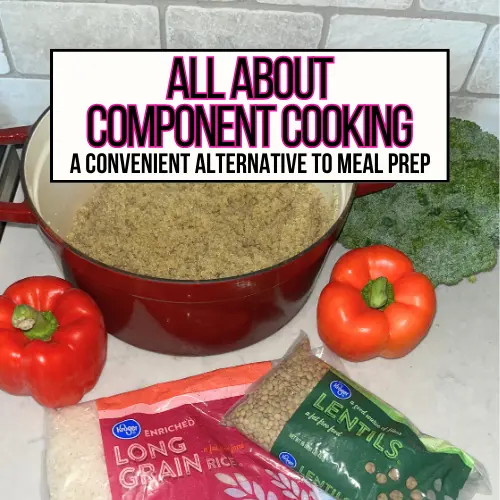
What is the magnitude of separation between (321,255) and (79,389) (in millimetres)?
370

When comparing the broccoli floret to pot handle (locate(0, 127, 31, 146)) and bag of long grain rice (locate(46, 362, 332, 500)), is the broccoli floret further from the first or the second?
pot handle (locate(0, 127, 31, 146))

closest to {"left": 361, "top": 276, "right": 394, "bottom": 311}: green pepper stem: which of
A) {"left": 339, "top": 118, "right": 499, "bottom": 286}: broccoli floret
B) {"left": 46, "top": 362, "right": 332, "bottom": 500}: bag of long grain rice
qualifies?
{"left": 339, "top": 118, "right": 499, "bottom": 286}: broccoli floret

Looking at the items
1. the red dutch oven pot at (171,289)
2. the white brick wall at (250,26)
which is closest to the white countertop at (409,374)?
the red dutch oven pot at (171,289)

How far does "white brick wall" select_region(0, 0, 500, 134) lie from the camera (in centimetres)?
104

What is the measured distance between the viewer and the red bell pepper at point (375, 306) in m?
0.96

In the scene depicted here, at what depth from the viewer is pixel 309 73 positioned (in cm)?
110

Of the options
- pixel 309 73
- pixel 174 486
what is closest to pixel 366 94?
pixel 309 73

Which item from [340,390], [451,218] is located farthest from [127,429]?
[451,218]

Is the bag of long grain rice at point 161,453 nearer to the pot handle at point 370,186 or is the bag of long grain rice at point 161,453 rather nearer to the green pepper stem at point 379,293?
the green pepper stem at point 379,293

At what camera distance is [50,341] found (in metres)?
0.89

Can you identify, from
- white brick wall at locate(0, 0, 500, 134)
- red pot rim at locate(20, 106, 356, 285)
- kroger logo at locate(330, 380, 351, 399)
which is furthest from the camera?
white brick wall at locate(0, 0, 500, 134)

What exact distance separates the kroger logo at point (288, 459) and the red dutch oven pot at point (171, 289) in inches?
7.0

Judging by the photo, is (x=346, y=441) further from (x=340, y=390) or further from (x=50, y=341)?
(x=50, y=341)

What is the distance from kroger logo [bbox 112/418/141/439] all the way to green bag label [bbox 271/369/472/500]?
0.18 meters
